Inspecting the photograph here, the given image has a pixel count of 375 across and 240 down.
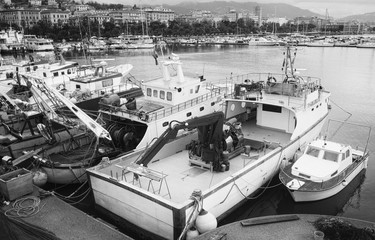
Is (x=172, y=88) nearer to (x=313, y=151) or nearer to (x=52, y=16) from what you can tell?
(x=313, y=151)

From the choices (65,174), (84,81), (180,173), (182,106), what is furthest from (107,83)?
(180,173)

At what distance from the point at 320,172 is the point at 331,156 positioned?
1272 mm

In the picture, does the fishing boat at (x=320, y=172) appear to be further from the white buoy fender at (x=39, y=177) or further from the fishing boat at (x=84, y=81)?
the fishing boat at (x=84, y=81)

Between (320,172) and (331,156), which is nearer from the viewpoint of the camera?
(320,172)

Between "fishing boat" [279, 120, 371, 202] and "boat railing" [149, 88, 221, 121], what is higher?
"boat railing" [149, 88, 221, 121]

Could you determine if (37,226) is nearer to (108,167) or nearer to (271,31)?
(108,167)

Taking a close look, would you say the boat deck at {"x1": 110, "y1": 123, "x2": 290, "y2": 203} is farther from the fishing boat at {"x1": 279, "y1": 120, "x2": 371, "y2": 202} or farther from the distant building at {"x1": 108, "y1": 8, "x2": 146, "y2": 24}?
the distant building at {"x1": 108, "y1": 8, "x2": 146, "y2": 24}

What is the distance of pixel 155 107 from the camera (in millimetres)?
18531

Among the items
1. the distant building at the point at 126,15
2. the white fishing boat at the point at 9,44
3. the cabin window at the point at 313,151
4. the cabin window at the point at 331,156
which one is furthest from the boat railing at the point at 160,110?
the distant building at the point at 126,15

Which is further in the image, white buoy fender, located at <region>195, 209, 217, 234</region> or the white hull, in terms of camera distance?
the white hull

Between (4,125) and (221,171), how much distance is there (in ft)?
45.0

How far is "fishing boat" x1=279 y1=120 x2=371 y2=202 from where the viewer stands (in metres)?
13.8

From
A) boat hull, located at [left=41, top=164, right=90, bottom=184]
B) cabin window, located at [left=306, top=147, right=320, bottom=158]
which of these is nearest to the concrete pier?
boat hull, located at [left=41, top=164, right=90, bottom=184]

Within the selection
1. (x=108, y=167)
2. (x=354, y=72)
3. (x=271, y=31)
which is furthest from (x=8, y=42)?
(x=271, y=31)
